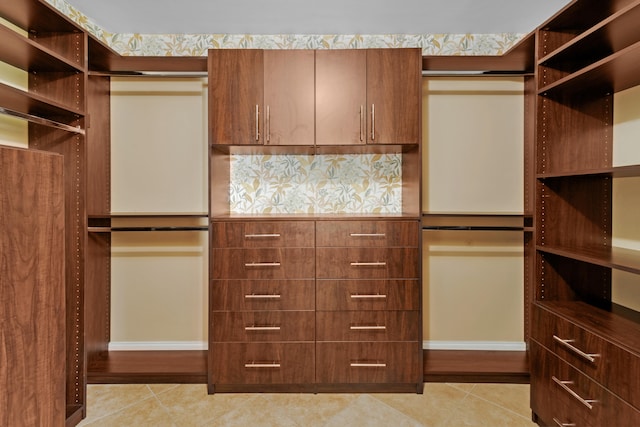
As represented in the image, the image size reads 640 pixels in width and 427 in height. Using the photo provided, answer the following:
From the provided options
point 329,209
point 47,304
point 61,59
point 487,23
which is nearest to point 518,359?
point 329,209

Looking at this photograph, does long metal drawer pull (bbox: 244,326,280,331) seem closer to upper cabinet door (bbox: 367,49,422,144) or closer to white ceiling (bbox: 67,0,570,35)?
upper cabinet door (bbox: 367,49,422,144)

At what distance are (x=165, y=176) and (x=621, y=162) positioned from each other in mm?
2943

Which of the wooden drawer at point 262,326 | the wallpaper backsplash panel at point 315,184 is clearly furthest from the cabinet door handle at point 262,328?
the wallpaper backsplash panel at point 315,184

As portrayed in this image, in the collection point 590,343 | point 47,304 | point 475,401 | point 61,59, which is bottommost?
point 475,401

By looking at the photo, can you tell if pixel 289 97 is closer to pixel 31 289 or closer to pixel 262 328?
pixel 262 328

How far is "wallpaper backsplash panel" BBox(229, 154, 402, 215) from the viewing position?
289 cm

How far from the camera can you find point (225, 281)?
2.41 m

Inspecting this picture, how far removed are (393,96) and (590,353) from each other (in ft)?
5.69

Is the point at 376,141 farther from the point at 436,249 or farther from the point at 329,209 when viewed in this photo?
the point at 436,249

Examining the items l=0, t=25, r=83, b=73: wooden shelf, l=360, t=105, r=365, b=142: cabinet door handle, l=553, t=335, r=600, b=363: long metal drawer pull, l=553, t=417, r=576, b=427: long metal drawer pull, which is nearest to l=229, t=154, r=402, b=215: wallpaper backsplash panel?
l=360, t=105, r=365, b=142: cabinet door handle

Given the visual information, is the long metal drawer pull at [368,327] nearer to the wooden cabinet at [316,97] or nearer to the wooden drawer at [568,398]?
the wooden drawer at [568,398]

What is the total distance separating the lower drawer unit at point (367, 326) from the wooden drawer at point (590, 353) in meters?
0.70

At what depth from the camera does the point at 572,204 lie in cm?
209

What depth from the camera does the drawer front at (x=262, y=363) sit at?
2.41 metres
